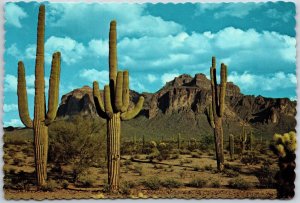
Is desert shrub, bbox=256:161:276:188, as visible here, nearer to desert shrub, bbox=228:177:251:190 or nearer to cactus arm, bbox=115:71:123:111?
desert shrub, bbox=228:177:251:190

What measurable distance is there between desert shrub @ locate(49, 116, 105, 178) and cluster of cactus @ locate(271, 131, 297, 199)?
656 cm

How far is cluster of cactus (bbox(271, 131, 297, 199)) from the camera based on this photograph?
1121 centimetres

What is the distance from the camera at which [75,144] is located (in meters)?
15.5

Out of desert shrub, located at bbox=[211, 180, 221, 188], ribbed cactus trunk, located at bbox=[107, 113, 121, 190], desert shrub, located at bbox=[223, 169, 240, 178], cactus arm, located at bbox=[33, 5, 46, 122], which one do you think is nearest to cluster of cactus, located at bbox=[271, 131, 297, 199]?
desert shrub, located at bbox=[211, 180, 221, 188]

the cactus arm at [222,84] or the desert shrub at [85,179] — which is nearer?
the desert shrub at [85,179]

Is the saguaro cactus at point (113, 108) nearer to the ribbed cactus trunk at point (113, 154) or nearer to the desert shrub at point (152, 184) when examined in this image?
the ribbed cactus trunk at point (113, 154)

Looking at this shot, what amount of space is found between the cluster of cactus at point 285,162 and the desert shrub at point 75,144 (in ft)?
21.5

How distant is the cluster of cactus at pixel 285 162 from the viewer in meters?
11.2

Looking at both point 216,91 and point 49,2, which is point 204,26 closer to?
point 216,91

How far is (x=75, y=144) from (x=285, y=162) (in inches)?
291

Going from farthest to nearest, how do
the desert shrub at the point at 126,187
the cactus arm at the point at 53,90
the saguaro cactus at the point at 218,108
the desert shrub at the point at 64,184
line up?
the saguaro cactus at the point at 218,108 < the desert shrub at the point at 64,184 < the cactus arm at the point at 53,90 < the desert shrub at the point at 126,187

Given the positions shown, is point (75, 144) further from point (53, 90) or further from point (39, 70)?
point (39, 70)

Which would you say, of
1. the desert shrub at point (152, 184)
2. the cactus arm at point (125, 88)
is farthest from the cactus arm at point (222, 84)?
the cactus arm at point (125, 88)

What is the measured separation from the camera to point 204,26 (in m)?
14.3
